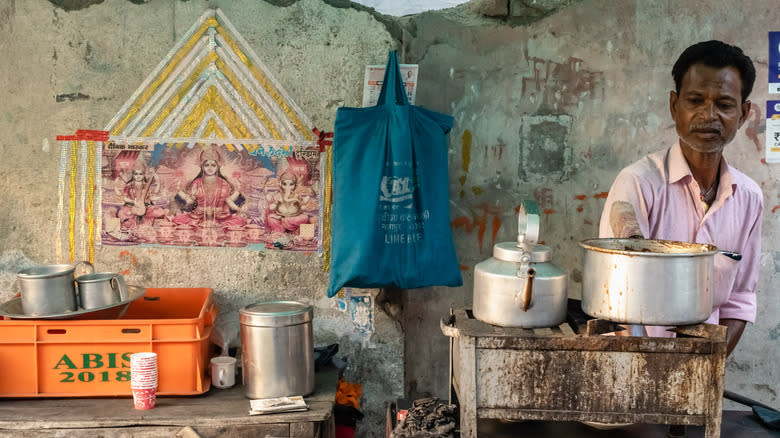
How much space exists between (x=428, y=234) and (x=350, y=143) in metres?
0.60

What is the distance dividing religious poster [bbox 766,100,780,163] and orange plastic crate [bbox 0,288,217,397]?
10.7 ft

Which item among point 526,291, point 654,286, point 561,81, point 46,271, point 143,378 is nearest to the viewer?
point 654,286

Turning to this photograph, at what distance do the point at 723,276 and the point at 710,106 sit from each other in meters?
0.77

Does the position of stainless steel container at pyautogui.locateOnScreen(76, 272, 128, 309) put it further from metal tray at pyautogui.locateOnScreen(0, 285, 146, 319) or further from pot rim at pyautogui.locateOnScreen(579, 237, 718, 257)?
pot rim at pyautogui.locateOnScreen(579, 237, 718, 257)

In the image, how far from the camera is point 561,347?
6.70ft

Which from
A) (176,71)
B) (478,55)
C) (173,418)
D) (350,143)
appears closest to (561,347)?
(350,143)

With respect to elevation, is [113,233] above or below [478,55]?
below

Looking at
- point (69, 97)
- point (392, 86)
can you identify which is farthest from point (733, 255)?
point (69, 97)

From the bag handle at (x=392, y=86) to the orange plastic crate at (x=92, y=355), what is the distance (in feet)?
4.72

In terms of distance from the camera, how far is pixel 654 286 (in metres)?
1.93

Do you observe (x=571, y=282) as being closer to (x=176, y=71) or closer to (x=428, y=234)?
(x=428, y=234)

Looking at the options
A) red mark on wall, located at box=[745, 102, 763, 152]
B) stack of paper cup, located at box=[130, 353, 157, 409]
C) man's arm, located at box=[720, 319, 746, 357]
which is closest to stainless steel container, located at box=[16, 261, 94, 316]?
stack of paper cup, located at box=[130, 353, 157, 409]

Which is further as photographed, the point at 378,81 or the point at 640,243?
the point at 378,81

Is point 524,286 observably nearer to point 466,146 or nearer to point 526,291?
point 526,291
